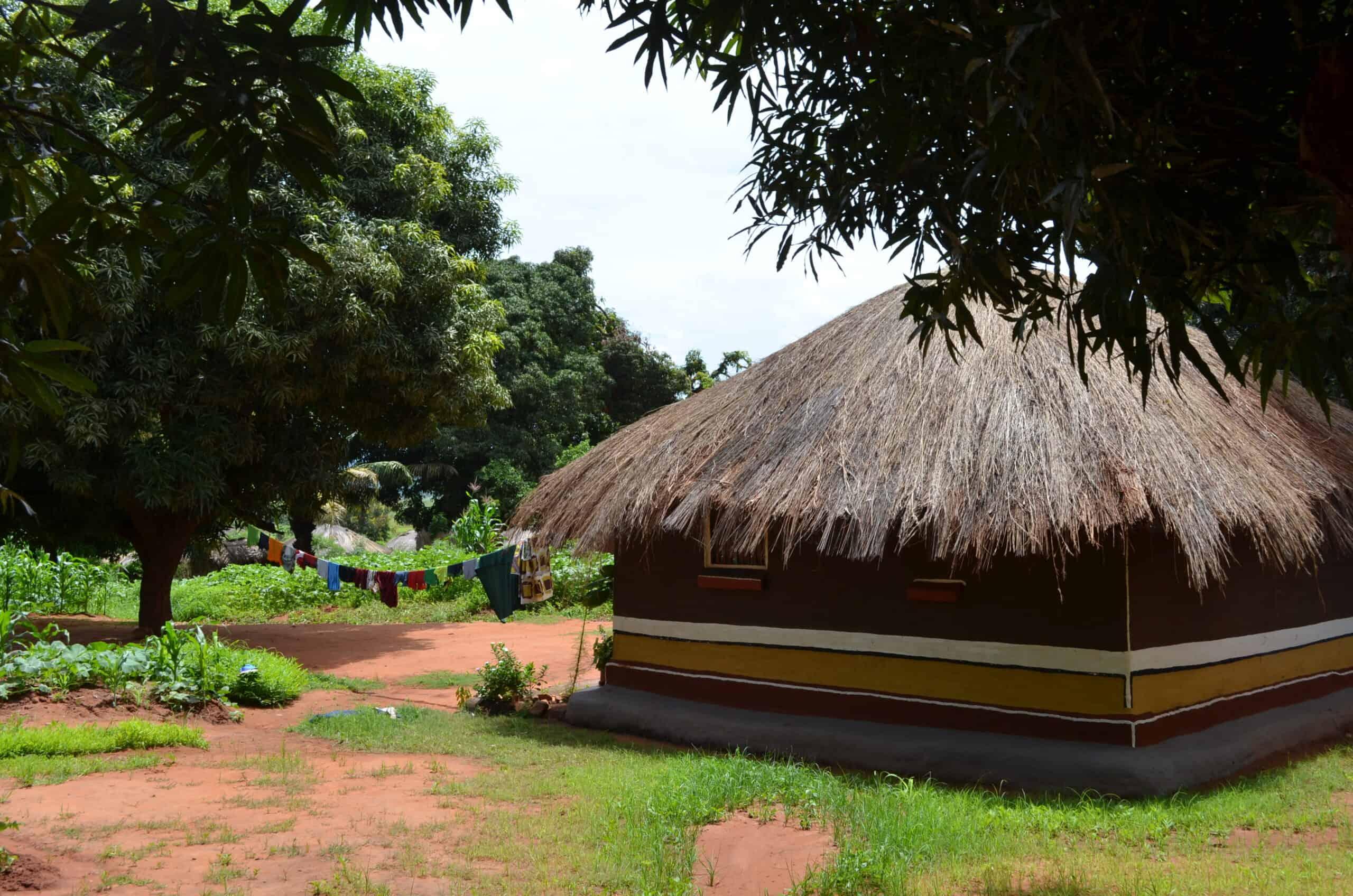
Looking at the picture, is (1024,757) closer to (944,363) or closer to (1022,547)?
(1022,547)

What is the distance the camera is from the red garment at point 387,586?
46.4 feet

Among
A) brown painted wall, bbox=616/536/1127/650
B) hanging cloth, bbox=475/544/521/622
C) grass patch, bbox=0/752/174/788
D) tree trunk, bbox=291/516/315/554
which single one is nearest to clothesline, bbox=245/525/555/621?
hanging cloth, bbox=475/544/521/622

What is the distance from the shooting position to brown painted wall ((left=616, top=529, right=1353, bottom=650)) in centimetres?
741

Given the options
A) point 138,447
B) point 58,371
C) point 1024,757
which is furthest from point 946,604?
point 138,447

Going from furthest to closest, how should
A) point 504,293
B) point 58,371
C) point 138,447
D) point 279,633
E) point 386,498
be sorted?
point 386,498 < point 504,293 < point 279,633 < point 138,447 < point 58,371

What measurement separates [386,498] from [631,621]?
66.8 ft

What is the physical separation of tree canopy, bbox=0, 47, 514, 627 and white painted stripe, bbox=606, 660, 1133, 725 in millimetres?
5102

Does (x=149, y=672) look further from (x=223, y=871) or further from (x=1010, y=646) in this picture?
(x=1010, y=646)

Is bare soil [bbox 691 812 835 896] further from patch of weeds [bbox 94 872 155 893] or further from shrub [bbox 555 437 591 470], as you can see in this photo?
shrub [bbox 555 437 591 470]

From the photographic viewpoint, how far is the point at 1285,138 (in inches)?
144

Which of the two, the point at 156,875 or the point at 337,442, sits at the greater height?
the point at 337,442

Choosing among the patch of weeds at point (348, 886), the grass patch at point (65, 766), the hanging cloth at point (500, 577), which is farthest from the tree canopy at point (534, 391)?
the patch of weeds at point (348, 886)

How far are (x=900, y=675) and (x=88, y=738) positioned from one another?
6.40m

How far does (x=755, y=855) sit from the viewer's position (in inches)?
214
